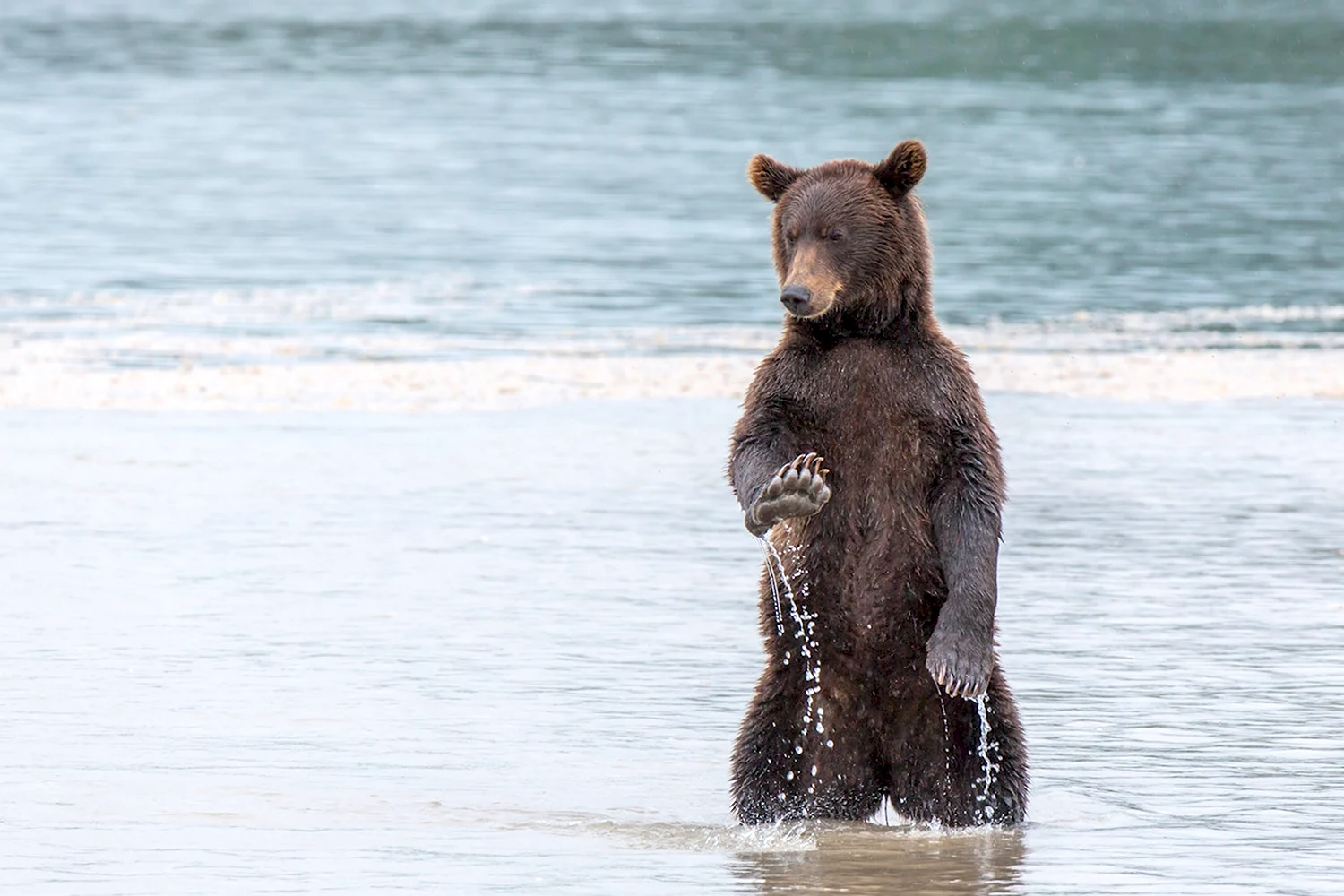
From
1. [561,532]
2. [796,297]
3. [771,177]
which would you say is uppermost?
[771,177]

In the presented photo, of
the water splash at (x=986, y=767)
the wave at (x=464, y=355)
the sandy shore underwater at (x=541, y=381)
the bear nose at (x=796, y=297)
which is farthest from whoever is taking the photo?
the wave at (x=464, y=355)

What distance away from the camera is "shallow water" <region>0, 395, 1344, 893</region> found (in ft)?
18.5

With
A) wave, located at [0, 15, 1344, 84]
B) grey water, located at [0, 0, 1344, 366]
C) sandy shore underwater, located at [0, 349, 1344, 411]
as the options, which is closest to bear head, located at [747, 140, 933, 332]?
sandy shore underwater, located at [0, 349, 1344, 411]

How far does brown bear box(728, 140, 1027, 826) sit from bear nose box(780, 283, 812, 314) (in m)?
0.05

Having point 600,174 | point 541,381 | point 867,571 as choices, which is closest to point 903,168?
point 867,571

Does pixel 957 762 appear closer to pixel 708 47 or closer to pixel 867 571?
pixel 867 571

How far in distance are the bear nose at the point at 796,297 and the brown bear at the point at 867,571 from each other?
0.05 meters

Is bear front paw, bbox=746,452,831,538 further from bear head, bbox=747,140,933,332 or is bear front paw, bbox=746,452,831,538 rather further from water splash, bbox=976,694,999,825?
water splash, bbox=976,694,999,825

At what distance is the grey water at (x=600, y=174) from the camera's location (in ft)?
59.2

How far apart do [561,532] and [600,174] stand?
19.7 metres

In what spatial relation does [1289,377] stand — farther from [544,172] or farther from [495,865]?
[544,172]

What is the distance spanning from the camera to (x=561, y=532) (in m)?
9.59

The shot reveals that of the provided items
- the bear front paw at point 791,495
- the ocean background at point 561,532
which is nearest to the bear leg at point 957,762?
the ocean background at point 561,532

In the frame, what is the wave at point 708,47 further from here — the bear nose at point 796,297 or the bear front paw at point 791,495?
the bear front paw at point 791,495
